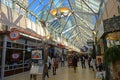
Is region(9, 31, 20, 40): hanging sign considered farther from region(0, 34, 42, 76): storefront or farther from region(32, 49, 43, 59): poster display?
region(32, 49, 43, 59): poster display

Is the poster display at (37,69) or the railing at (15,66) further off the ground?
the poster display at (37,69)

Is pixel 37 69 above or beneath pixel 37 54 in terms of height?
beneath

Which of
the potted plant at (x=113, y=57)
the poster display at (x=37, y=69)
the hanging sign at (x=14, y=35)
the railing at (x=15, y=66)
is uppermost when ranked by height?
the hanging sign at (x=14, y=35)

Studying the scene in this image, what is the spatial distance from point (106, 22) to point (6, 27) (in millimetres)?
8501

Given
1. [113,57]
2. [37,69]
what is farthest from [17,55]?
[113,57]

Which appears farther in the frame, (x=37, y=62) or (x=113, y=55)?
(x=37, y=62)

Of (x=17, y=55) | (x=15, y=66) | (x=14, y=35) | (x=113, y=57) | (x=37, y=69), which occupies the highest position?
(x=14, y=35)

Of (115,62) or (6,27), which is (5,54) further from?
(115,62)

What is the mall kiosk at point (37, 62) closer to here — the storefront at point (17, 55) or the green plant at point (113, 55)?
the storefront at point (17, 55)

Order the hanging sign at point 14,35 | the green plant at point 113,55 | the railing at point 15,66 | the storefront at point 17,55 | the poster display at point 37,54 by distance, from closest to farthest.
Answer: the green plant at point 113,55, the poster display at point 37,54, the hanging sign at point 14,35, the railing at point 15,66, the storefront at point 17,55

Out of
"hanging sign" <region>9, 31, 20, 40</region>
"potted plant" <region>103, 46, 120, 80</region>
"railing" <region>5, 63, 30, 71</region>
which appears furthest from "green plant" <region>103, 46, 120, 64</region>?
"railing" <region>5, 63, 30, 71</region>

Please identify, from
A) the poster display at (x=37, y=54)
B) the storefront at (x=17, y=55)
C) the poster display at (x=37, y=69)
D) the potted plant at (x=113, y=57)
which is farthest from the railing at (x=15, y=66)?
the potted plant at (x=113, y=57)

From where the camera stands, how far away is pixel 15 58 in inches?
595

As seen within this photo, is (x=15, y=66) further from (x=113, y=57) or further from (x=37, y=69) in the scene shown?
(x=113, y=57)
